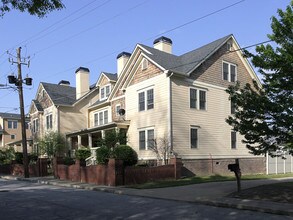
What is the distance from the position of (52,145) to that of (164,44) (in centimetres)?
1394

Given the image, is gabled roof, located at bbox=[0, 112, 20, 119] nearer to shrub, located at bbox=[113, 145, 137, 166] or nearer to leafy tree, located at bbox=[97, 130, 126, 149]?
leafy tree, located at bbox=[97, 130, 126, 149]

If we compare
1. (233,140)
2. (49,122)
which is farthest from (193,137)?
(49,122)

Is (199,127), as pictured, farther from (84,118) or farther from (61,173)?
(84,118)

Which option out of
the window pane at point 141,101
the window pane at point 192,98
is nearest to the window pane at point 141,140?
the window pane at point 141,101

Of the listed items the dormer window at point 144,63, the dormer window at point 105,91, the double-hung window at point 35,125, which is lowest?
the double-hung window at point 35,125

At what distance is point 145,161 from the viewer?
2816 cm

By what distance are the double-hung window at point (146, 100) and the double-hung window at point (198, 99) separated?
2.80m

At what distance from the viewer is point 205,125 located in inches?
1115

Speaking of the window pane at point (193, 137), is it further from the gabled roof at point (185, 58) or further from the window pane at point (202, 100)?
the gabled roof at point (185, 58)

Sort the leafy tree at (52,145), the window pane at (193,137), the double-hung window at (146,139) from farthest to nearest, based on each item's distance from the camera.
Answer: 1. the leafy tree at (52,145)
2. the double-hung window at (146,139)
3. the window pane at (193,137)

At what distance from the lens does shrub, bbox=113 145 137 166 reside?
27.5m

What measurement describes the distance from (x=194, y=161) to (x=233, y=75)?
839 cm

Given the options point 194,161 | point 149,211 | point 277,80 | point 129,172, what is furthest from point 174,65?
point 149,211

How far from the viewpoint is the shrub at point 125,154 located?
2747cm
